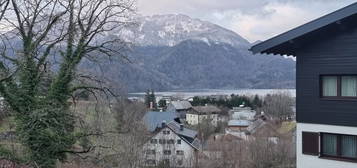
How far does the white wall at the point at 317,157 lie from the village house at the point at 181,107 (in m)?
102

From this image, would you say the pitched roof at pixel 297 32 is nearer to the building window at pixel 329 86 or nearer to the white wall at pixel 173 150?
the building window at pixel 329 86

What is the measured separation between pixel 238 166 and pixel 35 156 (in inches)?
1414

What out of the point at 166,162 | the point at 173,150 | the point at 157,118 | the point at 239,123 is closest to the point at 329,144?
the point at 166,162

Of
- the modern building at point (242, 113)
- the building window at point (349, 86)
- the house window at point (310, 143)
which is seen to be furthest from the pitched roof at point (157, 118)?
the building window at point (349, 86)

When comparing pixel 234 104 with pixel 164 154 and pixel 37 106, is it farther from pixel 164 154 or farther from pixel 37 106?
pixel 37 106

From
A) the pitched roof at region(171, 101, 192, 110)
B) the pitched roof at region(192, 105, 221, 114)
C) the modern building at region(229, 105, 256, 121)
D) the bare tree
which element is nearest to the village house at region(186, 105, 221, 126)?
the pitched roof at region(192, 105, 221, 114)

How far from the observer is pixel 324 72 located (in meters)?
12.7

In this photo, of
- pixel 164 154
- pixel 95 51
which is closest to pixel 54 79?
pixel 95 51

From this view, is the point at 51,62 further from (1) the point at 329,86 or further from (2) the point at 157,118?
(2) the point at 157,118

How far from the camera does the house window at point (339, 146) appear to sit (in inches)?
486

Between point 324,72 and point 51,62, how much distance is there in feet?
33.9

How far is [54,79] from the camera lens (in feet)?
60.7

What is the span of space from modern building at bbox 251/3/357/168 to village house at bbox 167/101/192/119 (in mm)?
102409

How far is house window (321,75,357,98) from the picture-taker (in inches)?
486
